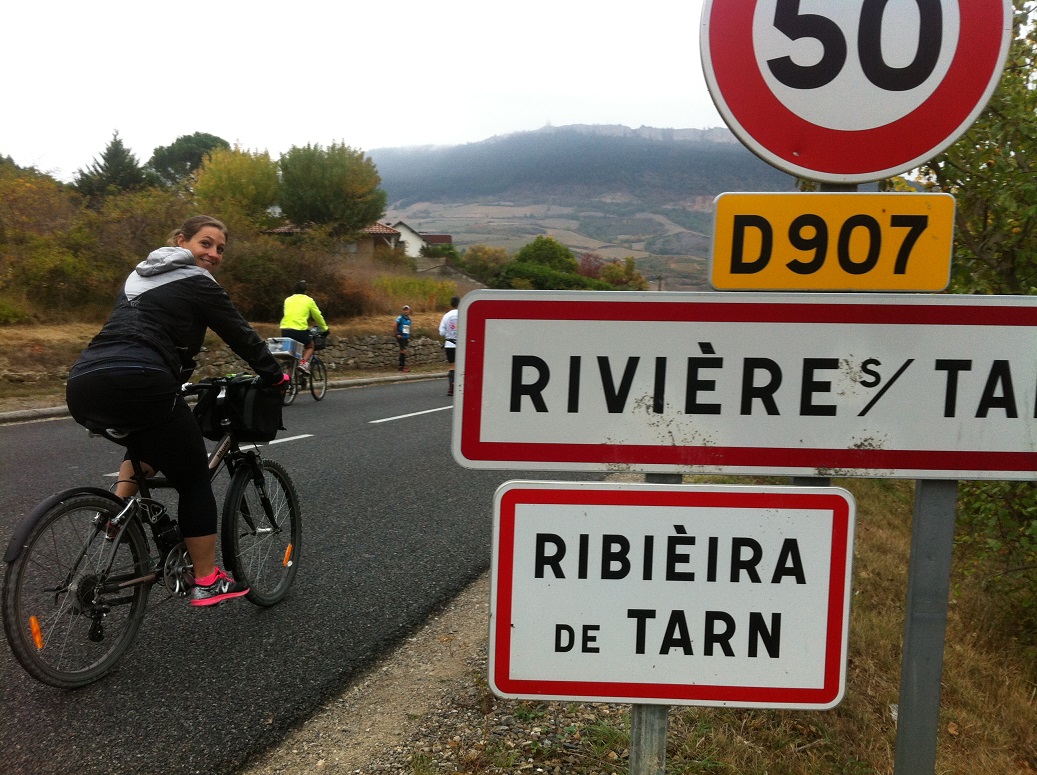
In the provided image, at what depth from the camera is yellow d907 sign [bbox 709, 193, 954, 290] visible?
1.48 metres

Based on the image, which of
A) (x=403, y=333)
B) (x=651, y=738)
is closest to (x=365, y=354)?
(x=403, y=333)

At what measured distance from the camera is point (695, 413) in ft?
4.84

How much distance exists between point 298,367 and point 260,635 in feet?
33.2


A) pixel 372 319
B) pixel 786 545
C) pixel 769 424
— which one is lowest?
pixel 372 319

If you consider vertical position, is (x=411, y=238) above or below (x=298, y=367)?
above

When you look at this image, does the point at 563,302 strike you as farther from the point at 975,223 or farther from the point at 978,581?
the point at 978,581

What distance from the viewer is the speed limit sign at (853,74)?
59.2 inches

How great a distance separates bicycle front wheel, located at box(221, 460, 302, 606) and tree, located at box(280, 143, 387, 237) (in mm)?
46600

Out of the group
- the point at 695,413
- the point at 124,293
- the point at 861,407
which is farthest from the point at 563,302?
the point at 124,293

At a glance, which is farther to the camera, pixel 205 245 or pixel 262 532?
pixel 262 532

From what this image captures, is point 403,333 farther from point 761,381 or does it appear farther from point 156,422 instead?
point 761,381

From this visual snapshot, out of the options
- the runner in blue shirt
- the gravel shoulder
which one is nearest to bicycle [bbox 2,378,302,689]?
the gravel shoulder

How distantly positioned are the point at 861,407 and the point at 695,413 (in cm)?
33

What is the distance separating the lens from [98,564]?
2.93 m
